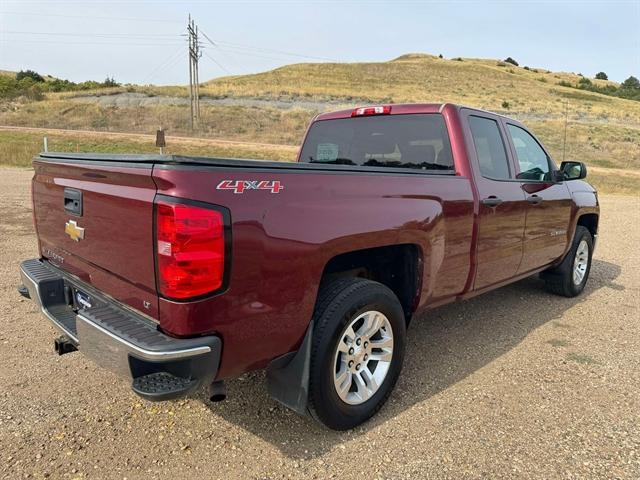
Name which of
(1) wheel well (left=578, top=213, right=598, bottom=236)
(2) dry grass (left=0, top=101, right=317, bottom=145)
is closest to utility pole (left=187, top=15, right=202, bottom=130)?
(2) dry grass (left=0, top=101, right=317, bottom=145)

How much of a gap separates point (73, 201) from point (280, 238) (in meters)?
1.30

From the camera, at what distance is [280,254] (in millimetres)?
2318

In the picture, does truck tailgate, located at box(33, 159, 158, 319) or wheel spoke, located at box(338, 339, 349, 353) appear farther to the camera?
wheel spoke, located at box(338, 339, 349, 353)

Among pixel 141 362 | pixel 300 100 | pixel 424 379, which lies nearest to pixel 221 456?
pixel 141 362

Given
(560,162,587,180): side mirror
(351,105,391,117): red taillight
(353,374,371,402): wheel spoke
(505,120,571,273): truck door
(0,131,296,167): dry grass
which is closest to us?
(353,374,371,402): wheel spoke

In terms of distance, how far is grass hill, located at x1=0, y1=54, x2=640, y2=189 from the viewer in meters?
36.2

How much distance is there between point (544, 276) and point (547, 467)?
336 cm

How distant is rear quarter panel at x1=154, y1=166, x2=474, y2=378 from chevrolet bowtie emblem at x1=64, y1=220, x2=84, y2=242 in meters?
0.89

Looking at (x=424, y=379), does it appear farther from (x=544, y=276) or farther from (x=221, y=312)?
(x=544, y=276)

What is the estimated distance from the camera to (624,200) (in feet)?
51.1

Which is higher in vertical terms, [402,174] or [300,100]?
[300,100]

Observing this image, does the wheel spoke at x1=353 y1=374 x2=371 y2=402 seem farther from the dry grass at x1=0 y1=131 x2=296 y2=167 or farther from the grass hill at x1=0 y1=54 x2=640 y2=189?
the grass hill at x1=0 y1=54 x2=640 y2=189

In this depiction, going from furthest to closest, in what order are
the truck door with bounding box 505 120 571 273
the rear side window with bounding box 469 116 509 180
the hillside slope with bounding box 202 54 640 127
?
the hillside slope with bounding box 202 54 640 127, the truck door with bounding box 505 120 571 273, the rear side window with bounding box 469 116 509 180

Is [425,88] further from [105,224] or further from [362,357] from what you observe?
[105,224]
